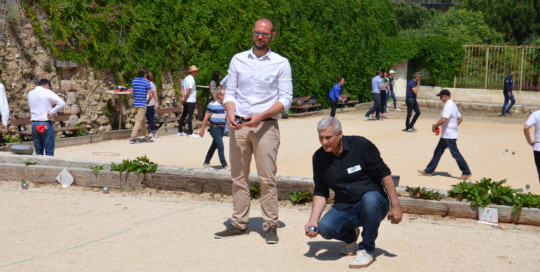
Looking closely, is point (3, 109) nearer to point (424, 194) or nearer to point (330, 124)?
point (424, 194)

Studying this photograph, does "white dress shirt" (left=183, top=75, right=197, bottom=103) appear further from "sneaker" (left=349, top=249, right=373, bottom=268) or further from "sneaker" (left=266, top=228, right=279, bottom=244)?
"sneaker" (left=349, top=249, right=373, bottom=268)

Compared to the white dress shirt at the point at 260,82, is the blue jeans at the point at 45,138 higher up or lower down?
lower down

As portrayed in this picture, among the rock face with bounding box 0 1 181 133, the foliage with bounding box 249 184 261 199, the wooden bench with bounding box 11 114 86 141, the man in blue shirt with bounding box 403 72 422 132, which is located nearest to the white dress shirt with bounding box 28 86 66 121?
the wooden bench with bounding box 11 114 86 141

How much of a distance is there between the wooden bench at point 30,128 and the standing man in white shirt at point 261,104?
8085 millimetres

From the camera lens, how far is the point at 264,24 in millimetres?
5688

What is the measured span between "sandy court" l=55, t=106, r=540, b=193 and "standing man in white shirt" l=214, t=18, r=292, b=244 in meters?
4.10

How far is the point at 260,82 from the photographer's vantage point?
5832 millimetres

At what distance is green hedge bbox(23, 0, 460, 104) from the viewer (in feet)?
49.1

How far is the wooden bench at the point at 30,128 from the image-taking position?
1280cm

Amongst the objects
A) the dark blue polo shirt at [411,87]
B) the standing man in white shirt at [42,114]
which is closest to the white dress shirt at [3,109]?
the standing man in white shirt at [42,114]

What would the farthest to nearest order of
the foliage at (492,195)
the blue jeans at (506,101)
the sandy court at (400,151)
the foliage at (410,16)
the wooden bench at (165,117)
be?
the foliage at (410,16), the blue jeans at (506,101), the wooden bench at (165,117), the sandy court at (400,151), the foliage at (492,195)

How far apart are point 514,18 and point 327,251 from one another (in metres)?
49.2

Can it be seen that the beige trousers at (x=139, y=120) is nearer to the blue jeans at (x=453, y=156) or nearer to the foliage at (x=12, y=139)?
the foliage at (x=12, y=139)

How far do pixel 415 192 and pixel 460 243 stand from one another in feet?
3.65
